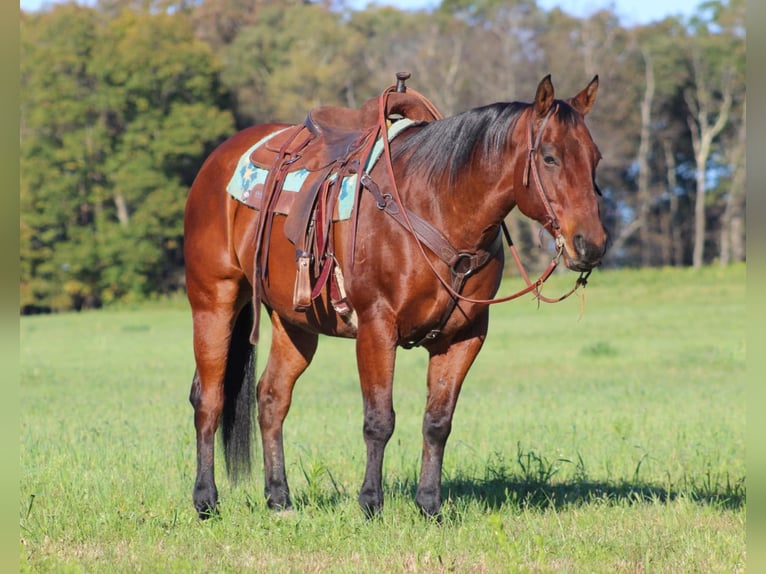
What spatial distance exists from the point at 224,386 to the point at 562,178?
9.61 feet

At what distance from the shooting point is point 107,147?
49.2 meters

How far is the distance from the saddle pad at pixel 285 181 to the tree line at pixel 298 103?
41.1 m

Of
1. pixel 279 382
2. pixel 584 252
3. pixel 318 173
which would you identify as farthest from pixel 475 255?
pixel 279 382

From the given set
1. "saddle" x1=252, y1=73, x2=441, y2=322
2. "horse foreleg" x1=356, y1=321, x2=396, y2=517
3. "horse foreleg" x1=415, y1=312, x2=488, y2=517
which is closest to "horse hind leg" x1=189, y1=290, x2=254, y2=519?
"saddle" x1=252, y1=73, x2=441, y2=322

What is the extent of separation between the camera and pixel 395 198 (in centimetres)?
569

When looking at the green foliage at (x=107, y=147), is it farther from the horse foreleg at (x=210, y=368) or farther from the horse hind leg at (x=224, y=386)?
the horse foreleg at (x=210, y=368)

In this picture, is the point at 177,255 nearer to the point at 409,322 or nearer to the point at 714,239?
the point at 714,239

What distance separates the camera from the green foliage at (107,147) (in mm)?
47406

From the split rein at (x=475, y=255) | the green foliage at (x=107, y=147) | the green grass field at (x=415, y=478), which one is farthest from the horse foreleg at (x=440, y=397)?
the green foliage at (x=107, y=147)

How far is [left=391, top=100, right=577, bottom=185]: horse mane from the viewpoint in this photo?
18.1 feet

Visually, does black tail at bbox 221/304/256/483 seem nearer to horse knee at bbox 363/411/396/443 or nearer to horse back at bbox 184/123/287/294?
horse back at bbox 184/123/287/294

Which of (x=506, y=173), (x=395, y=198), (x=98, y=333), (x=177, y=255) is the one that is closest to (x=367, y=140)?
(x=395, y=198)

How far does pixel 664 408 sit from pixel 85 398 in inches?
285

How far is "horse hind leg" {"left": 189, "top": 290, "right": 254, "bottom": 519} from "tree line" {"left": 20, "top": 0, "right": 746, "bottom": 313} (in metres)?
41.1
